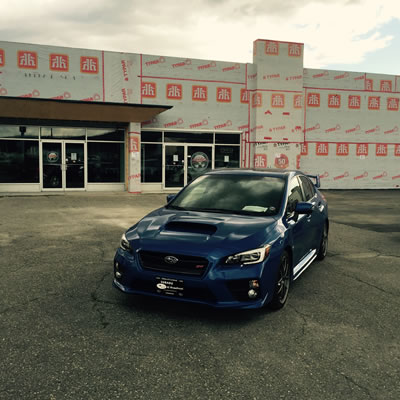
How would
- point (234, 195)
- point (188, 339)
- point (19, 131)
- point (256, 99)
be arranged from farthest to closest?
point (256, 99), point (19, 131), point (234, 195), point (188, 339)

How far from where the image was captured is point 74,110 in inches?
703

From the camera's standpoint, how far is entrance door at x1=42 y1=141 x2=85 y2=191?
19297 mm

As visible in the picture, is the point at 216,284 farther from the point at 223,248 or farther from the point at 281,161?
the point at 281,161

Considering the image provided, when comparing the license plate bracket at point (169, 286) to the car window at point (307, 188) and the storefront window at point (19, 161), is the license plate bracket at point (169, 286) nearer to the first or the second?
the car window at point (307, 188)

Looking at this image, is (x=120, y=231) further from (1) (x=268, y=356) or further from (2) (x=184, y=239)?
(1) (x=268, y=356)

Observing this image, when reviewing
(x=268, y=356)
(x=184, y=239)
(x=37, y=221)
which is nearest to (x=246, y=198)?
(x=184, y=239)

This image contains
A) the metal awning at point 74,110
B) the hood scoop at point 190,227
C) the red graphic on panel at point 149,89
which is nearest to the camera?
the hood scoop at point 190,227

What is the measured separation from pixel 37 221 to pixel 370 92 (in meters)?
20.5

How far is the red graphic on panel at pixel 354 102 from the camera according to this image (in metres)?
23.8

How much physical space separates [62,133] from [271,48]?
443 inches

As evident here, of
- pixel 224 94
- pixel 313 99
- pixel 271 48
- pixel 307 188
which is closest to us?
pixel 307 188

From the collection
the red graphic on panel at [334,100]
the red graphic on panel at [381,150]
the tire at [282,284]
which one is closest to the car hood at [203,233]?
the tire at [282,284]

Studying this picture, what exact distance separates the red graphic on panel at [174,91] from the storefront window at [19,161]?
261 inches

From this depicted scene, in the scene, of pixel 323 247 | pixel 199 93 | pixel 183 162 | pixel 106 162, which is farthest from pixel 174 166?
pixel 323 247
